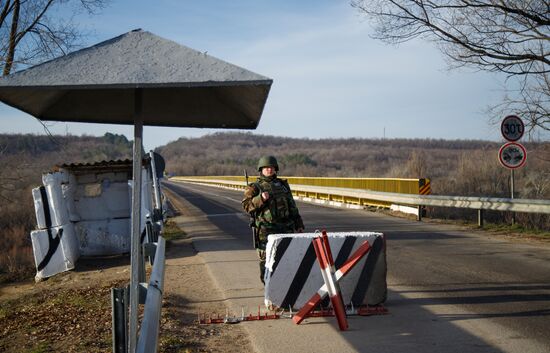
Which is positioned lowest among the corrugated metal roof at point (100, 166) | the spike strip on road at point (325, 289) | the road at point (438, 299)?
the road at point (438, 299)

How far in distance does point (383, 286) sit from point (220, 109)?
328cm

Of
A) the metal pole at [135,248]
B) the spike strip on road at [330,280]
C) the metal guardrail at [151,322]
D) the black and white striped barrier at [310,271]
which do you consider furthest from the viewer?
the black and white striped barrier at [310,271]

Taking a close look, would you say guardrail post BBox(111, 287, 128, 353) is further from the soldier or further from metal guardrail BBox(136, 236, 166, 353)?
the soldier

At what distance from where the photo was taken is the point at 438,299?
25.5ft

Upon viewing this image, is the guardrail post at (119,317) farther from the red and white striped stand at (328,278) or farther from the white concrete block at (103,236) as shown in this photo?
the white concrete block at (103,236)

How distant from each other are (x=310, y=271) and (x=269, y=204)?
40.4 inches

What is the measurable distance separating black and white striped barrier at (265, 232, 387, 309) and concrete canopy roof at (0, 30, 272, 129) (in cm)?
216

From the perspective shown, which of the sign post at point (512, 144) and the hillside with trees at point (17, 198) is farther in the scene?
the hillside with trees at point (17, 198)

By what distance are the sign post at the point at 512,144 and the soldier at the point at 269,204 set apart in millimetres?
9323

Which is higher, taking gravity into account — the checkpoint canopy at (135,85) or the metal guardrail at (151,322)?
the checkpoint canopy at (135,85)

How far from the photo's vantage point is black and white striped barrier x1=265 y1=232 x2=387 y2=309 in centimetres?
718

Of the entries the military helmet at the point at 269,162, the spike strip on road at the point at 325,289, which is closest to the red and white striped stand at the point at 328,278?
the spike strip on road at the point at 325,289

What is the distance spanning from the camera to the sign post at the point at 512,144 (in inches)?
599

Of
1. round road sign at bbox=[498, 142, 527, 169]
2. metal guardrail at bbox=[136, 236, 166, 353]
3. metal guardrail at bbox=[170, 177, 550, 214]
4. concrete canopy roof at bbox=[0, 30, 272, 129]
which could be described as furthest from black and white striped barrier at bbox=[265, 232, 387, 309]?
round road sign at bbox=[498, 142, 527, 169]
